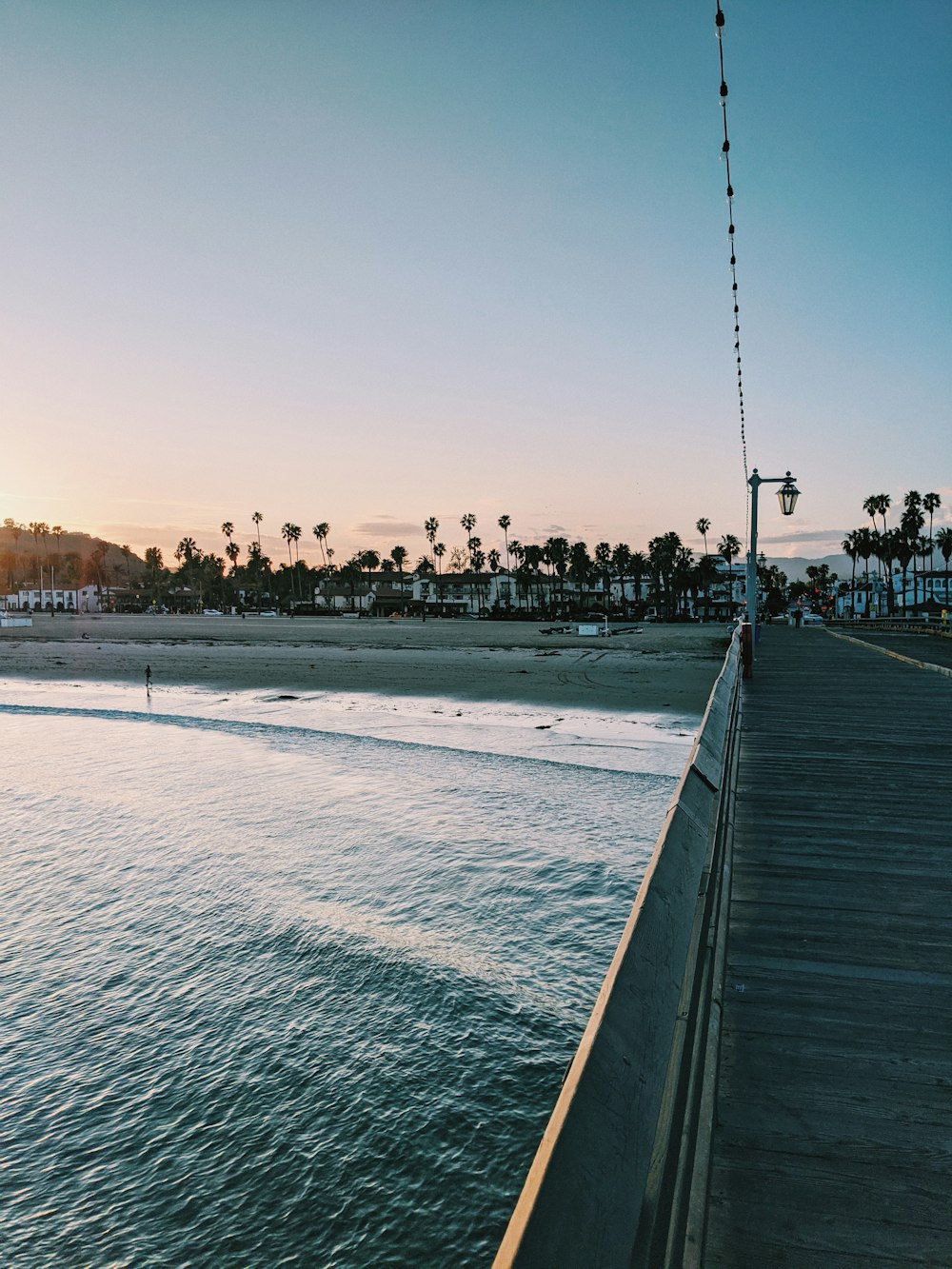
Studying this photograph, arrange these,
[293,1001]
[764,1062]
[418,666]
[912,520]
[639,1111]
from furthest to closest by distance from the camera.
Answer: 1. [912,520]
2. [418,666]
3. [293,1001]
4. [764,1062]
5. [639,1111]

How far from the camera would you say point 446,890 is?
360 inches

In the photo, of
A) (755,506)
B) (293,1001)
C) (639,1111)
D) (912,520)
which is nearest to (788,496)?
(755,506)

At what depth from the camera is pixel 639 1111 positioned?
171 cm

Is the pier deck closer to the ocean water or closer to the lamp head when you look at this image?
the ocean water

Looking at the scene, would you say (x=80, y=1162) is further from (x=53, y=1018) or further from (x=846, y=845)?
(x=846, y=845)

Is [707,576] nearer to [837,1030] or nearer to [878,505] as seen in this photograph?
[878,505]

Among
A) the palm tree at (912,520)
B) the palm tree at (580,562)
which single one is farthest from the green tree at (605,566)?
the palm tree at (912,520)

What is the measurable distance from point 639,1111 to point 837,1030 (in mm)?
2492

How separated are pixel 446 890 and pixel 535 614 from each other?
133m

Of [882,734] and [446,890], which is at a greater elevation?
[882,734]

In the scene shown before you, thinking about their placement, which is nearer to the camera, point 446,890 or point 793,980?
point 793,980

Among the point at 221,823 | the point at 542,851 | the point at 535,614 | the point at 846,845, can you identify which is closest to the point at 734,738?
the point at 846,845

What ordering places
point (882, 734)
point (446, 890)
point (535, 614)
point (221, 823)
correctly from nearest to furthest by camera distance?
point (446, 890) → point (882, 734) → point (221, 823) → point (535, 614)

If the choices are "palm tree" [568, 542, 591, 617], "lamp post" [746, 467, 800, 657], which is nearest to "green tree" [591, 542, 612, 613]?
"palm tree" [568, 542, 591, 617]
